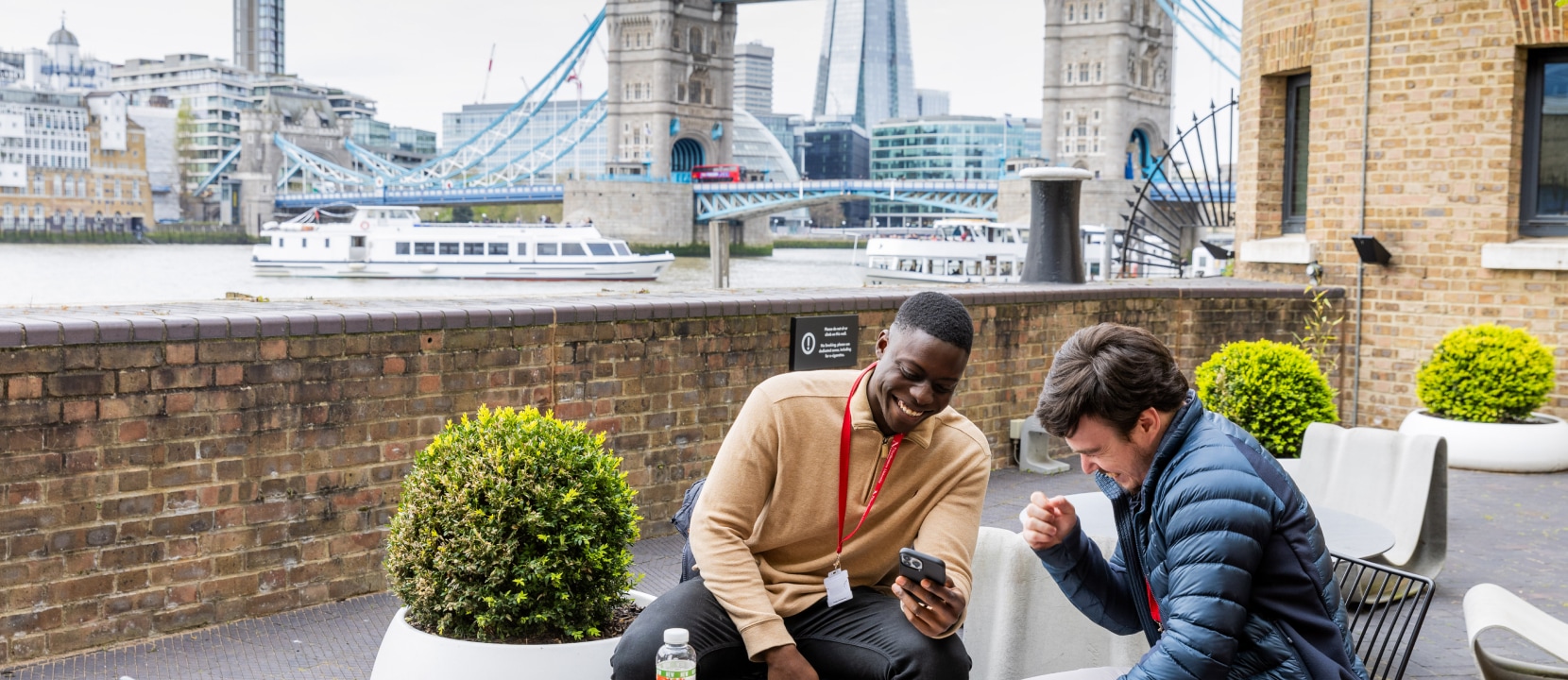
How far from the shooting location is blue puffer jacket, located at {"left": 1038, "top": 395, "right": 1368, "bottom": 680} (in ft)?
6.68

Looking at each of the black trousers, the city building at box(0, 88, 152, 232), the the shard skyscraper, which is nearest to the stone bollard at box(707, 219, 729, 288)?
the black trousers

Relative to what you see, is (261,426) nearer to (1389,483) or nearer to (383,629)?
(383,629)

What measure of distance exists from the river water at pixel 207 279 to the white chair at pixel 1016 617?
3028 centimetres

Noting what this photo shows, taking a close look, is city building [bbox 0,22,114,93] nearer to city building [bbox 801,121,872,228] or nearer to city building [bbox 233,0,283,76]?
city building [bbox 233,0,283,76]

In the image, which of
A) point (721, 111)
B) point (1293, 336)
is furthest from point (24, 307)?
point (721, 111)

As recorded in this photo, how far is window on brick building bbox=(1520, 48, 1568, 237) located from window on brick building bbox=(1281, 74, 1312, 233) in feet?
4.90

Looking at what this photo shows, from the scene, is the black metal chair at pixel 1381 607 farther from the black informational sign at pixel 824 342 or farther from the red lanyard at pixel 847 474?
the black informational sign at pixel 824 342

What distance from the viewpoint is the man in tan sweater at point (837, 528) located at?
2.62 m

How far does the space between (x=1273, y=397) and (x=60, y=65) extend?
116 m

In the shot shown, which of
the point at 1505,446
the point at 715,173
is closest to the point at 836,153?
the point at 715,173

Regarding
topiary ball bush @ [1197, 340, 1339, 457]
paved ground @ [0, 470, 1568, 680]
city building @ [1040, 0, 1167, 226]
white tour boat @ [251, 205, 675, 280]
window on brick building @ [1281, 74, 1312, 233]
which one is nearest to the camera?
paved ground @ [0, 470, 1568, 680]

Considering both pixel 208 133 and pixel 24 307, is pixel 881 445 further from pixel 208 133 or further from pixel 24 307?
pixel 208 133

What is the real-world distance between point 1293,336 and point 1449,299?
3.20ft

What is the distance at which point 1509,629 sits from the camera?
2605 mm
